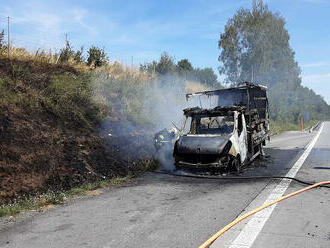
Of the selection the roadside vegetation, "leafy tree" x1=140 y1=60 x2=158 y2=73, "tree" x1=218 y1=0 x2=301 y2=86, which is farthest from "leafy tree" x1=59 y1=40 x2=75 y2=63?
"tree" x1=218 y1=0 x2=301 y2=86

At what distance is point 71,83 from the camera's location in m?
12.7

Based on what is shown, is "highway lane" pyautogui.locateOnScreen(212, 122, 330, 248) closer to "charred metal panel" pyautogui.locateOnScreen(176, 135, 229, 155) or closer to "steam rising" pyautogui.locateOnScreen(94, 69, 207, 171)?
"charred metal panel" pyautogui.locateOnScreen(176, 135, 229, 155)

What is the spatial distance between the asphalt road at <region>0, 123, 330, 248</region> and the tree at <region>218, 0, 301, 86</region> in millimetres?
29302

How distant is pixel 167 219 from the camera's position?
5027 mm

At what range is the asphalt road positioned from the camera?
4148 millimetres

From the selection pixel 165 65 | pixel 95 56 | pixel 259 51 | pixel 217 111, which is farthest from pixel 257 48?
pixel 217 111

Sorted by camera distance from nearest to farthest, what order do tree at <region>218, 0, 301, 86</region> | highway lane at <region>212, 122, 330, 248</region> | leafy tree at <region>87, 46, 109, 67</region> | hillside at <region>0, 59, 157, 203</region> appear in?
highway lane at <region>212, 122, 330, 248</region>
hillside at <region>0, 59, 157, 203</region>
leafy tree at <region>87, 46, 109, 67</region>
tree at <region>218, 0, 301, 86</region>

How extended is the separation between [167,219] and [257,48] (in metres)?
32.6

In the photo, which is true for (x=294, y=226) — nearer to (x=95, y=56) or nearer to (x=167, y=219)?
(x=167, y=219)

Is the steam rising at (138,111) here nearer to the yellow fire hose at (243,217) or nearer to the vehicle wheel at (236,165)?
the vehicle wheel at (236,165)

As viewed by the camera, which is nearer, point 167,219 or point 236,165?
point 167,219

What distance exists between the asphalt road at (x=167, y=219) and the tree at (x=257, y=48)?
1154 inches

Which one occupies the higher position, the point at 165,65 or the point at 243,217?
the point at 165,65

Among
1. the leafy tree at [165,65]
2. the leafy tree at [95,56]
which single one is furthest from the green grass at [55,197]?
the leafy tree at [165,65]
